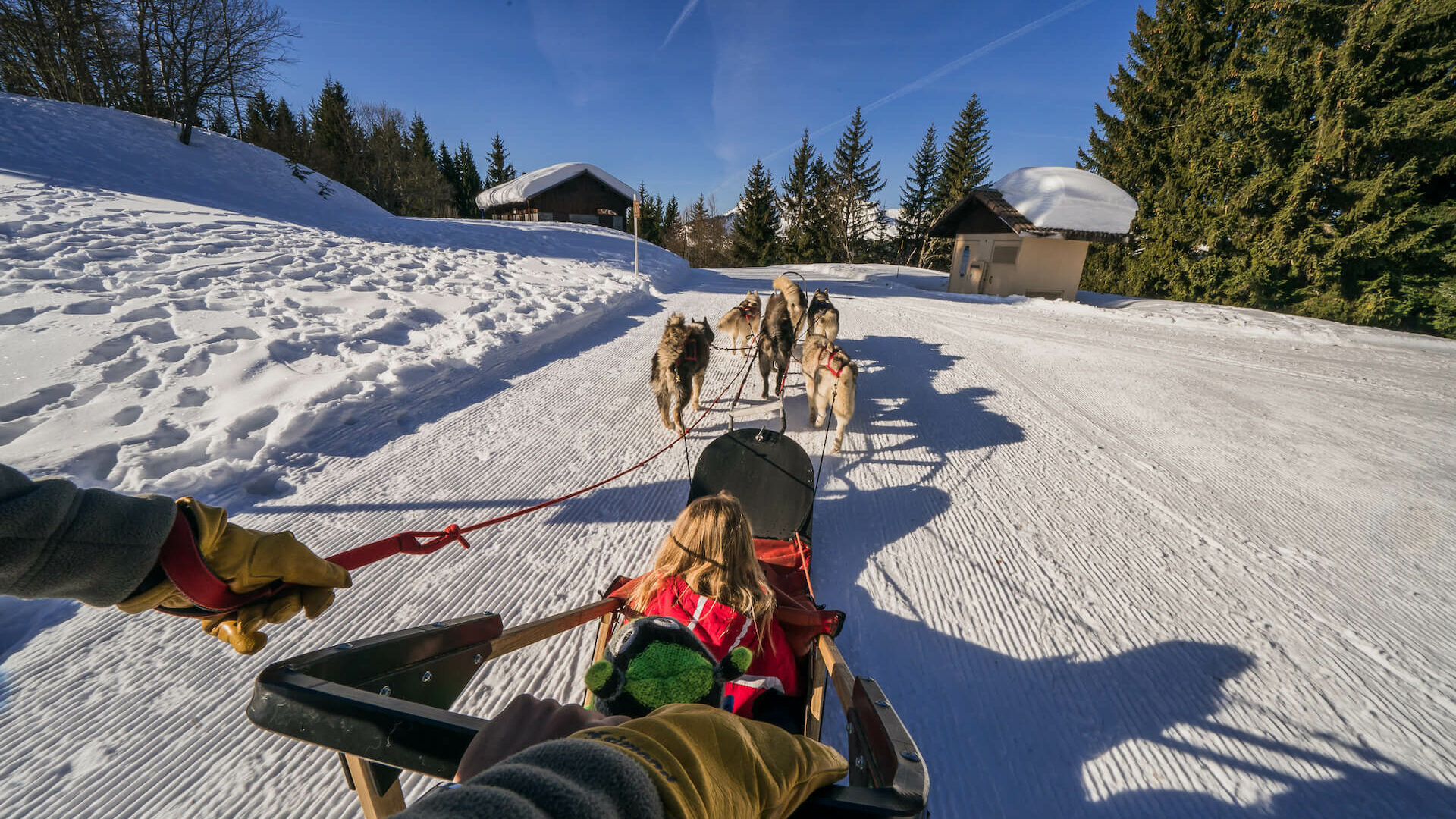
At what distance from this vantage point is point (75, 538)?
1016 mm

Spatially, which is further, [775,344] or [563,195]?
[563,195]

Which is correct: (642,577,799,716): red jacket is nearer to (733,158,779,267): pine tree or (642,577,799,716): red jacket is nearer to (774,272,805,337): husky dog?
(774,272,805,337): husky dog

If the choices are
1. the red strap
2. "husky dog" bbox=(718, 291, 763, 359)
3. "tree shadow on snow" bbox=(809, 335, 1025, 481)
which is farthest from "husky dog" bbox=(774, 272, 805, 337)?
the red strap

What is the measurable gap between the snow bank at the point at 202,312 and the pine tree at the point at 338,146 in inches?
586

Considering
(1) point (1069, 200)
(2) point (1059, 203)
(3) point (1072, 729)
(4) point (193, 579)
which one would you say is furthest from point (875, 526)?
(1) point (1069, 200)

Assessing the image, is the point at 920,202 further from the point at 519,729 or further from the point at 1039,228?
the point at 519,729

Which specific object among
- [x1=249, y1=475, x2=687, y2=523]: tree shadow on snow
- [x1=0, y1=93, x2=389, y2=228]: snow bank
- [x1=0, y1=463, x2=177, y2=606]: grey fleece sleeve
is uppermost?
[x1=0, y1=93, x2=389, y2=228]: snow bank

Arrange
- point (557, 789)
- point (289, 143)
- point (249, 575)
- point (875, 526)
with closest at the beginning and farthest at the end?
point (557, 789), point (249, 575), point (875, 526), point (289, 143)

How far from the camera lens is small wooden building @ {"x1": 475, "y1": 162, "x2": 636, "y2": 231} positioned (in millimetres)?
31125

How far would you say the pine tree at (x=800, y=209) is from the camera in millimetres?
37938

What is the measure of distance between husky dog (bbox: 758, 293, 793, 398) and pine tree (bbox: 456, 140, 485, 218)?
47841 millimetres

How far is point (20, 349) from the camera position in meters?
4.20

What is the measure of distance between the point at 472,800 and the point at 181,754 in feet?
7.86

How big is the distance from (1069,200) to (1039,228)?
2256 millimetres
